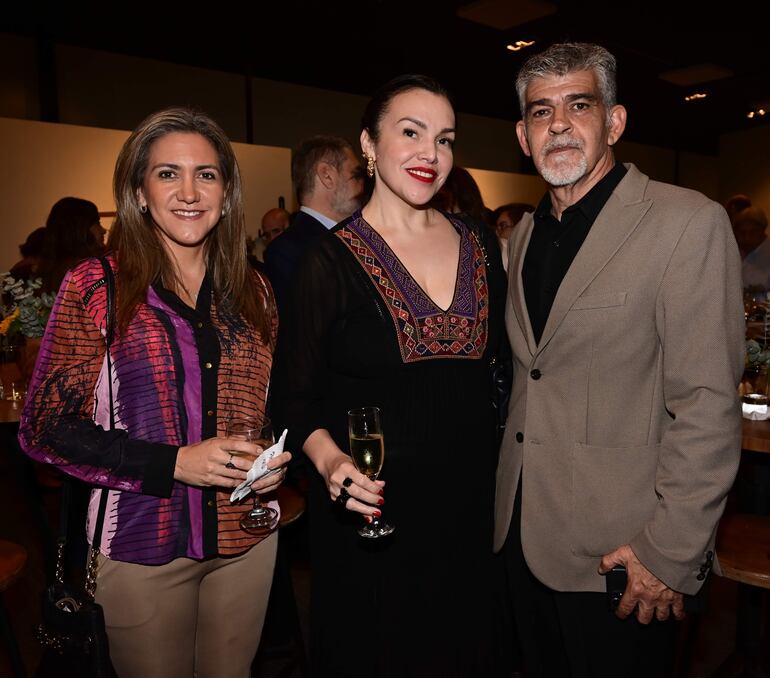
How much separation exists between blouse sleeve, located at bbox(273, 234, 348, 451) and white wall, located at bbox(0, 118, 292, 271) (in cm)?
478

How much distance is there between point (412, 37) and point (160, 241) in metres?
6.91

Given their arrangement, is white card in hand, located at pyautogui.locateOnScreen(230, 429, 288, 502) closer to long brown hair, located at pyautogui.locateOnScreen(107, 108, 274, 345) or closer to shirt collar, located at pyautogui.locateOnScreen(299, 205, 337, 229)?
long brown hair, located at pyautogui.locateOnScreen(107, 108, 274, 345)

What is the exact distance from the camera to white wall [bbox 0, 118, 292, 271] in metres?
6.23

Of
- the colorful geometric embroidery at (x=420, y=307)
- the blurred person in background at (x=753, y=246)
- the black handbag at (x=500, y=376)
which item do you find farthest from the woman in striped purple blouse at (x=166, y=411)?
the blurred person in background at (x=753, y=246)

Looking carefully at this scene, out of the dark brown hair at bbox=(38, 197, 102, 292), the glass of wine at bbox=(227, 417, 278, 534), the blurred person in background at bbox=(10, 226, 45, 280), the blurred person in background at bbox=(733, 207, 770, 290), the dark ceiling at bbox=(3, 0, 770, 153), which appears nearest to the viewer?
the glass of wine at bbox=(227, 417, 278, 534)

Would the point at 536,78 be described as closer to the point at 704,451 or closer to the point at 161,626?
the point at 704,451

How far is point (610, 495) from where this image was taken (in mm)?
1660

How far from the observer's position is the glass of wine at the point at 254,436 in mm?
1611

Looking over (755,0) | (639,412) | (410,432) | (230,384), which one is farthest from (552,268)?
(755,0)

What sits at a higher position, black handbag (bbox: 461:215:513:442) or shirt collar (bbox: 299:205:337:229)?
shirt collar (bbox: 299:205:337:229)

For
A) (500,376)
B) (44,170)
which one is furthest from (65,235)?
(500,376)

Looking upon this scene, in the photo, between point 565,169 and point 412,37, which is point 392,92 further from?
point 412,37

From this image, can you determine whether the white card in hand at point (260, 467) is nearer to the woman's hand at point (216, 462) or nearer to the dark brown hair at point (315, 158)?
the woman's hand at point (216, 462)

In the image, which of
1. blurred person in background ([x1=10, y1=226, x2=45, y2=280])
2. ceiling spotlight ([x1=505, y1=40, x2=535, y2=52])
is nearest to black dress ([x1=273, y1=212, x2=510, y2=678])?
blurred person in background ([x1=10, y1=226, x2=45, y2=280])
